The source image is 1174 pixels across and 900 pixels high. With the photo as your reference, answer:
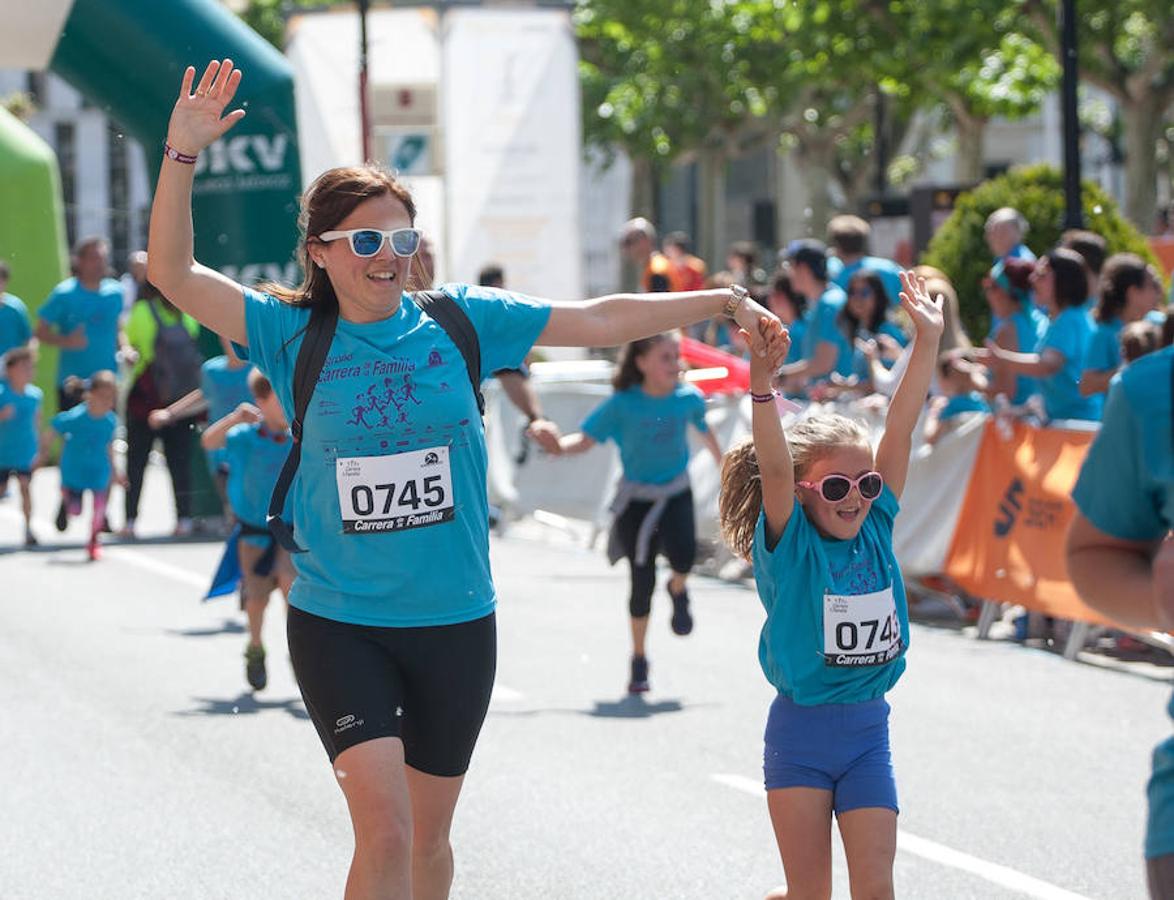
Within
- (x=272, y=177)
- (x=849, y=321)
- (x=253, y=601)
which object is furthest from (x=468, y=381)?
(x=272, y=177)

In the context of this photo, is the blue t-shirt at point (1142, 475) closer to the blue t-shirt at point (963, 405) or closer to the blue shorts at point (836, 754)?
the blue shorts at point (836, 754)

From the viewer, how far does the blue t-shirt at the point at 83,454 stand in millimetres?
15250

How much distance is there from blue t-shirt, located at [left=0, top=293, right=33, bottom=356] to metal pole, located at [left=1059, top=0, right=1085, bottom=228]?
794cm

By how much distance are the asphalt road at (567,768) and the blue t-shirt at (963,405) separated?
1.20 m

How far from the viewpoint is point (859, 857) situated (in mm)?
4605

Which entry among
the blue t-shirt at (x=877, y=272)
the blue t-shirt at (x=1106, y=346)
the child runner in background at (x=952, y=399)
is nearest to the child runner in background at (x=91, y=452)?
the blue t-shirt at (x=877, y=272)

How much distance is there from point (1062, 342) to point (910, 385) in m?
6.35

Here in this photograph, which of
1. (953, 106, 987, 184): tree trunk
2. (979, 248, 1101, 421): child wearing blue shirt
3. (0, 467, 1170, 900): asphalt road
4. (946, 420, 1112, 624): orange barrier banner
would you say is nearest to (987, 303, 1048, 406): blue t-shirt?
(946, 420, 1112, 624): orange barrier banner

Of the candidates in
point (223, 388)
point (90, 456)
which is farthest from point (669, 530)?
point (90, 456)

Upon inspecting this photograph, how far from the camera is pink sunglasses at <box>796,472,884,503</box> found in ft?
15.8

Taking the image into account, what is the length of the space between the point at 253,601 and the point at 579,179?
16310 millimetres

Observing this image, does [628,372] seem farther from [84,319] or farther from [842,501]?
[84,319]

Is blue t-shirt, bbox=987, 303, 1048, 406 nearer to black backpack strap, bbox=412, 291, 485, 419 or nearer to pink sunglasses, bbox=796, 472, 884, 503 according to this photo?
pink sunglasses, bbox=796, 472, 884, 503

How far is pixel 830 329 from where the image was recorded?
13.3m
